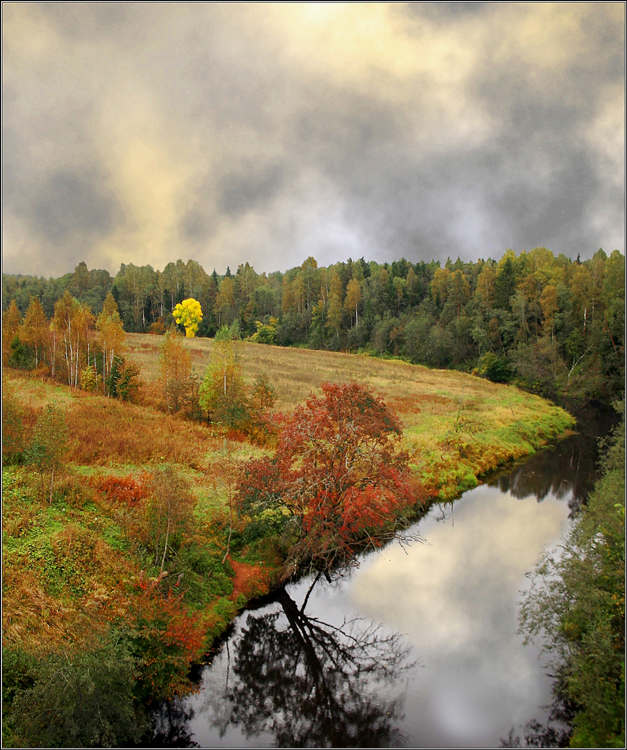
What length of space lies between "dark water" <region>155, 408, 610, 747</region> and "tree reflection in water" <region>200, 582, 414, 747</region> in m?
0.03

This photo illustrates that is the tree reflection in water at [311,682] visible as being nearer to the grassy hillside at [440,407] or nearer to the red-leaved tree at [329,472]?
the red-leaved tree at [329,472]

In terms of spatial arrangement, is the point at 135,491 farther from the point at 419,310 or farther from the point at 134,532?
the point at 419,310

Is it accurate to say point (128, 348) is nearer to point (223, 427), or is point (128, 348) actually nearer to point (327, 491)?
point (223, 427)

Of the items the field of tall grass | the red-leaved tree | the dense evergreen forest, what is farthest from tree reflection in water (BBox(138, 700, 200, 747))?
the dense evergreen forest

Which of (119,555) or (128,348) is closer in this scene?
(119,555)

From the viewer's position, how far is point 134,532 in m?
15.6

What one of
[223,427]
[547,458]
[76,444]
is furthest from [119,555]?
[547,458]

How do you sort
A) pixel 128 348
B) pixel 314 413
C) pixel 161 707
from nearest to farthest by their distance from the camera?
pixel 161 707, pixel 314 413, pixel 128 348

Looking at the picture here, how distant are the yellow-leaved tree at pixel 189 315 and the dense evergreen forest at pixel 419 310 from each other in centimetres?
141

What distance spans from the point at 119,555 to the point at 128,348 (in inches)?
1081

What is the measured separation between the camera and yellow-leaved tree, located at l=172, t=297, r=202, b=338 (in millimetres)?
64312

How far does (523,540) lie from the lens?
2173 centimetres

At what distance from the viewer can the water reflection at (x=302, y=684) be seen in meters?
11.5

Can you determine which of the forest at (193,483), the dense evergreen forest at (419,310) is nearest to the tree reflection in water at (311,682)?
the forest at (193,483)
